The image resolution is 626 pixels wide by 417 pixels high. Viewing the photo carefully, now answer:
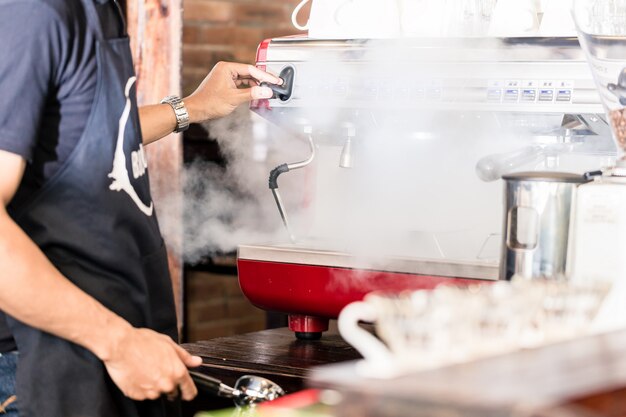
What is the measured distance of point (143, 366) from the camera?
149 centimetres

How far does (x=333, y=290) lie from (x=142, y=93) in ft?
5.40

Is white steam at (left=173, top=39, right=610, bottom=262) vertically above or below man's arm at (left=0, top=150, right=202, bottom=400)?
above

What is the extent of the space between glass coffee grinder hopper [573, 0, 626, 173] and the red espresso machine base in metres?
0.43

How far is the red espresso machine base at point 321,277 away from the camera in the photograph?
6.37ft

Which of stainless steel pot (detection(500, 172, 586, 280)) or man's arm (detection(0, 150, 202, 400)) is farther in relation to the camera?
stainless steel pot (detection(500, 172, 586, 280))

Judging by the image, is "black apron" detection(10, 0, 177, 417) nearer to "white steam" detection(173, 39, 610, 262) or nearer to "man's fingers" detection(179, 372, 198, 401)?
"man's fingers" detection(179, 372, 198, 401)

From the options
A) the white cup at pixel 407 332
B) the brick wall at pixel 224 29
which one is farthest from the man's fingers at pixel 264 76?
the brick wall at pixel 224 29

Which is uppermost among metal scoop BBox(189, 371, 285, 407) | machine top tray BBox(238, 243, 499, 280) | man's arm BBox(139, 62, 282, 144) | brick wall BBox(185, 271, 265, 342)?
man's arm BBox(139, 62, 282, 144)

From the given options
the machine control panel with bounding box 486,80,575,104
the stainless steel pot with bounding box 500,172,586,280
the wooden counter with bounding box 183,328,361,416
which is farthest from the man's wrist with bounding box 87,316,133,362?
the machine control panel with bounding box 486,80,575,104

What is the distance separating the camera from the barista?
1.43 meters

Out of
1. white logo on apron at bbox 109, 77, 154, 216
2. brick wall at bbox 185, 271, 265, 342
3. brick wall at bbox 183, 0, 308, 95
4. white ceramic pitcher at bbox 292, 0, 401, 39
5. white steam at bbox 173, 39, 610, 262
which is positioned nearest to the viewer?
white logo on apron at bbox 109, 77, 154, 216

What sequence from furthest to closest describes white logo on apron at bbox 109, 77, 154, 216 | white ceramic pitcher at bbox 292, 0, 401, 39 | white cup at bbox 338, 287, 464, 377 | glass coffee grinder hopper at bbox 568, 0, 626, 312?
white ceramic pitcher at bbox 292, 0, 401, 39 < white logo on apron at bbox 109, 77, 154, 216 < glass coffee grinder hopper at bbox 568, 0, 626, 312 < white cup at bbox 338, 287, 464, 377

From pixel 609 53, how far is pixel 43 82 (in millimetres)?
883

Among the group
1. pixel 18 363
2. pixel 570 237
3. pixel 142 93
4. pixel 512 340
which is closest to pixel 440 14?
pixel 570 237
